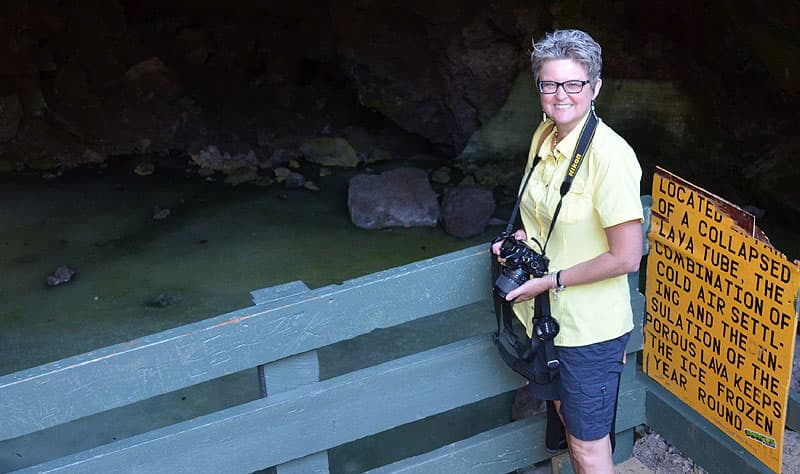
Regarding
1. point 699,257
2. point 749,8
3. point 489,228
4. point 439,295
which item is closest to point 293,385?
point 439,295

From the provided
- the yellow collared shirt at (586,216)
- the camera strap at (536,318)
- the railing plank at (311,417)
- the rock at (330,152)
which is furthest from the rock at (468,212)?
the yellow collared shirt at (586,216)

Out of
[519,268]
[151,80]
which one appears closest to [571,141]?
[519,268]

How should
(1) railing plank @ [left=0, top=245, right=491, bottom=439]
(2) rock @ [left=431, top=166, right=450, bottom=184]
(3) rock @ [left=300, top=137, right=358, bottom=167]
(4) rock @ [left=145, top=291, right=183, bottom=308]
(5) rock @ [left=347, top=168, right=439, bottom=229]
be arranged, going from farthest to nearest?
(3) rock @ [left=300, top=137, right=358, bottom=167]
(2) rock @ [left=431, top=166, right=450, bottom=184]
(5) rock @ [left=347, top=168, right=439, bottom=229]
(4) rock @ [left=145, top=291, right=183, bottom=308]
(1) railing plank @ [left=0, top=245, right=491, bottom=439]

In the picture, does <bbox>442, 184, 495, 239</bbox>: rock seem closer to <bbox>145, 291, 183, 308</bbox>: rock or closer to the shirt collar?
<bbox>145, 291, 183, 308</bbox>: rock

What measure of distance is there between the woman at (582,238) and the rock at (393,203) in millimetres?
4163

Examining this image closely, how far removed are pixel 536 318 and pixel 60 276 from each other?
4351 millimetres

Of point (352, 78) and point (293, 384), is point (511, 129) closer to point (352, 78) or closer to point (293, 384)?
point (352, 78)

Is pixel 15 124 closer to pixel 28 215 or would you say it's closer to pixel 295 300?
pixel 28 215

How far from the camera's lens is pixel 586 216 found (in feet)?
7.39

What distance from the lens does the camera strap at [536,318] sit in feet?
7.37

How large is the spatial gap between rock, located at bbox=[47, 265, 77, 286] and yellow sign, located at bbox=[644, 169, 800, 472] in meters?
4.23

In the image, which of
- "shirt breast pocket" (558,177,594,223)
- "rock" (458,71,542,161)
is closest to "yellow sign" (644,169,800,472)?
"shirt breast pocket" (558,177,594,223)

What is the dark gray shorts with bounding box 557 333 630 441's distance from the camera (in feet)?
7.82

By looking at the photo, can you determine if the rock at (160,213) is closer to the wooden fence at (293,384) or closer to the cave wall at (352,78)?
the cave wall at (352,78)
